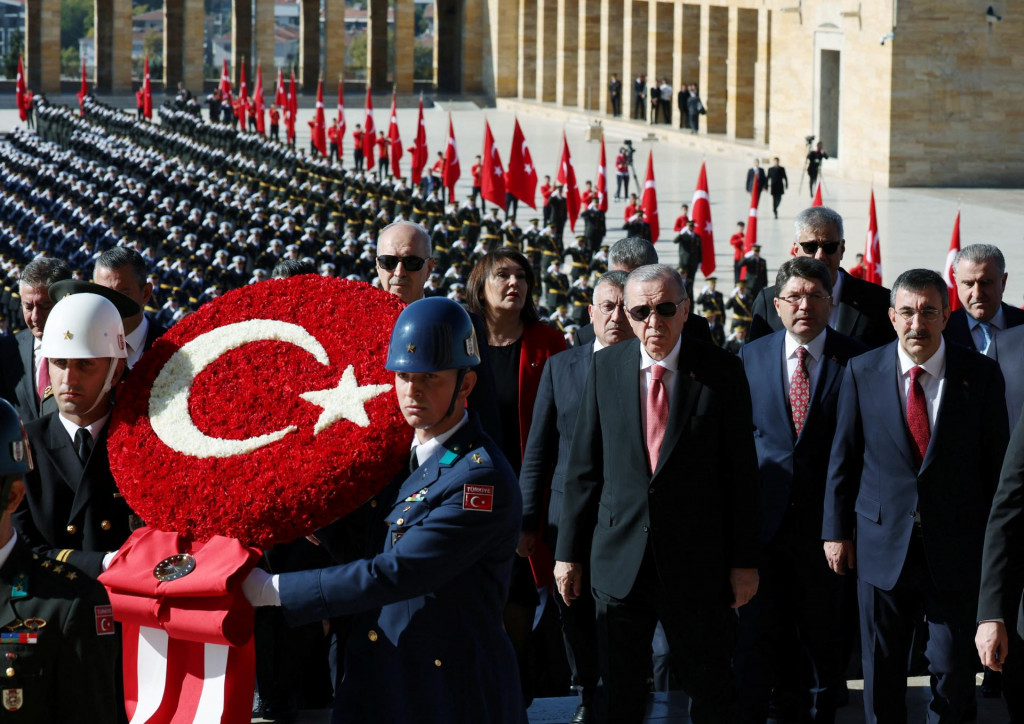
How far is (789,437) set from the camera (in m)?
5.07

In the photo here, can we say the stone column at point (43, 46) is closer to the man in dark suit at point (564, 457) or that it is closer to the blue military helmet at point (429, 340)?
the man in dark suit at point (564, 457)

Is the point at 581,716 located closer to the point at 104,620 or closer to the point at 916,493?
the point at 916,493

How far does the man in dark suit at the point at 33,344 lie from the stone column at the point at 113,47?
48916 millimetres

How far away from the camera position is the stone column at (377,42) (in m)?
55.2

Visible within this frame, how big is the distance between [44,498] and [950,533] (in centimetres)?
253

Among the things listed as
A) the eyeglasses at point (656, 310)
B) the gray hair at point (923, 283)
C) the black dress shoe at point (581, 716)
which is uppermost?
the gray hair at point (923, 283)

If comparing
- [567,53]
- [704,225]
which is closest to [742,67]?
[567,53]

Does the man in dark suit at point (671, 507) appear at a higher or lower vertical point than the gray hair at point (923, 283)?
lower

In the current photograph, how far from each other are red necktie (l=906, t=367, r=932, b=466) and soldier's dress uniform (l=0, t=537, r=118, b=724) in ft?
8.11

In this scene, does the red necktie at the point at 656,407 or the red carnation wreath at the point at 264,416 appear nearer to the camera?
the red carnation wreath at the point at 264,416

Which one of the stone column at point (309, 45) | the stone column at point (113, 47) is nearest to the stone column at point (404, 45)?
the stone column at point (309, 45)

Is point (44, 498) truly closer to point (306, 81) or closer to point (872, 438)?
point (872, 438)

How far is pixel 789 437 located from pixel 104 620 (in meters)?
2.50

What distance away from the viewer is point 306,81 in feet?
182
